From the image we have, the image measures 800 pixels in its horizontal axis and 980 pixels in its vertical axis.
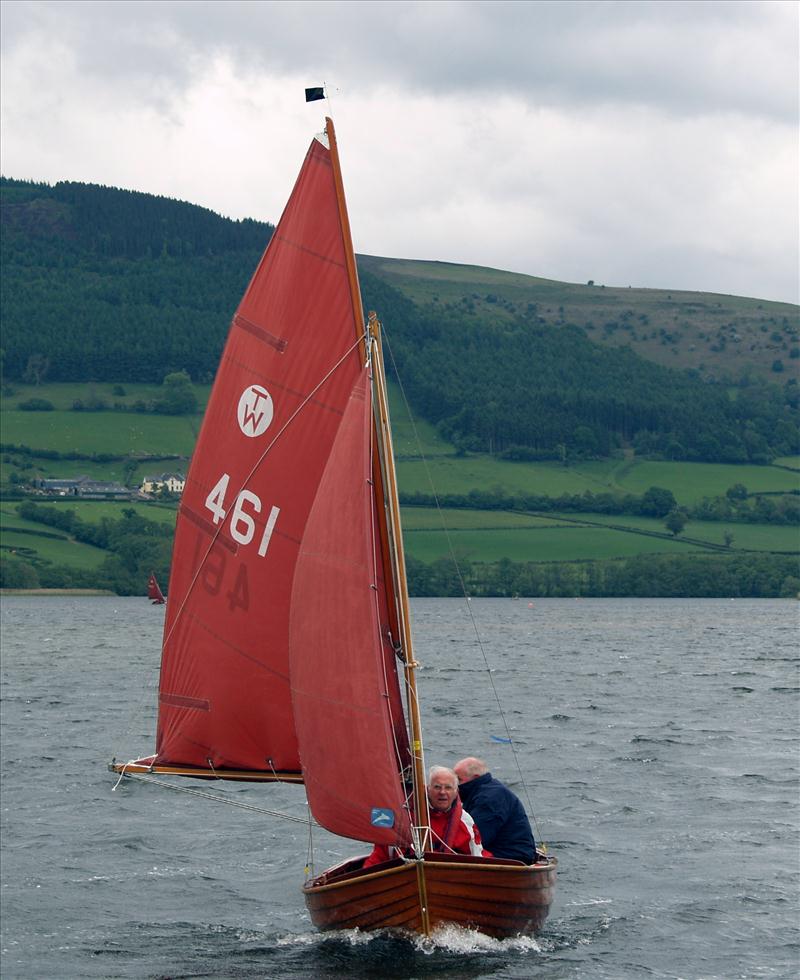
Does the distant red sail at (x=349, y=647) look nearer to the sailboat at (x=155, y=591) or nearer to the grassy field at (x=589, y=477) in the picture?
the sailboat at (x=155, y=591)

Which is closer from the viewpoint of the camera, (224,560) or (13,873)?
(224,560)

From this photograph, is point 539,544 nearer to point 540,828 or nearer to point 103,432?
point 103,432

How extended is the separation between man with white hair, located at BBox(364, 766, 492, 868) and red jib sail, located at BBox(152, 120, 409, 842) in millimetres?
506

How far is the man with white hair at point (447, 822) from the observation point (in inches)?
676

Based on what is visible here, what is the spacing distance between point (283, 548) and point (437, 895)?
4.57m

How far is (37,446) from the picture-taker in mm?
178625

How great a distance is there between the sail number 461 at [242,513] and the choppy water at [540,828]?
15.9ft

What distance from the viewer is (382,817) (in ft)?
55.6

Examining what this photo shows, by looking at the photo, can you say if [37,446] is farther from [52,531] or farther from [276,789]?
[276,789]

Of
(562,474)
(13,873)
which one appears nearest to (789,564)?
(562,474)

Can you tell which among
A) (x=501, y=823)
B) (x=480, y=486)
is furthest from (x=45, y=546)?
(x=501, y=823)

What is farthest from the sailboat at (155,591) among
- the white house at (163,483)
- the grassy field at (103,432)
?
the grassy field at (103,432)

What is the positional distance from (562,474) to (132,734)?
145 m

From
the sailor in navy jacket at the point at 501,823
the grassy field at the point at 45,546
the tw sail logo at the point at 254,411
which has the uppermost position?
the tw sail logo at the point at 254,411
